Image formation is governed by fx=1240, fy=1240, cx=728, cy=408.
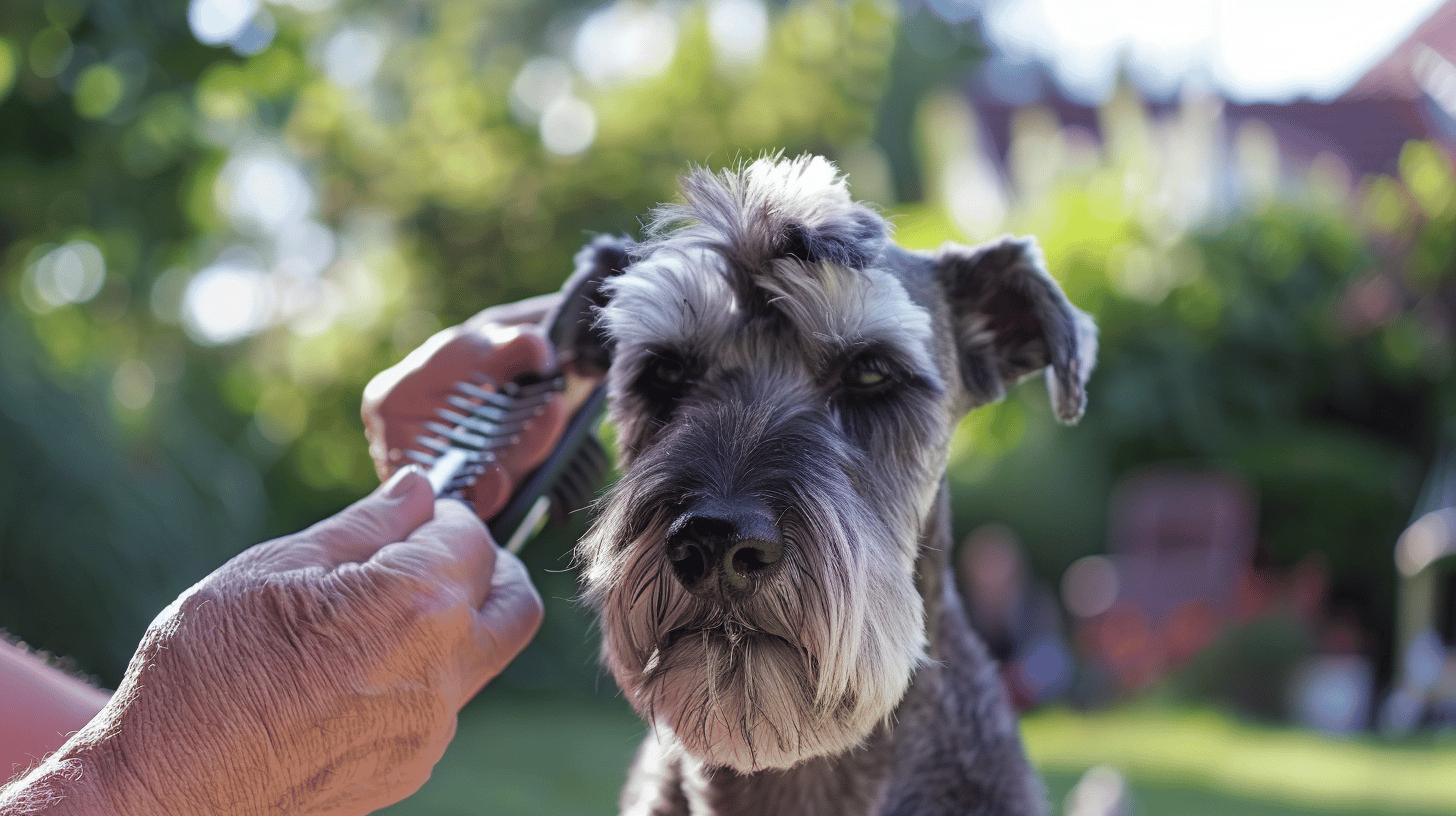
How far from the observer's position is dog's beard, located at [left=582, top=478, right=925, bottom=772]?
2.07 meters

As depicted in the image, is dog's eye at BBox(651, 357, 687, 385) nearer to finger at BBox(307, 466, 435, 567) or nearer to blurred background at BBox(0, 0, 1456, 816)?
finger at BBox(307, 466, 435, 567)

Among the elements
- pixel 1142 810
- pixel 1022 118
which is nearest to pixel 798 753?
pixel 1142 810

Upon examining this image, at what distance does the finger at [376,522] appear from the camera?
1846 millimetres

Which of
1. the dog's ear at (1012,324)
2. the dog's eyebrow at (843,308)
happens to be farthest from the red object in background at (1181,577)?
the dog's eyebrow at (843,308)

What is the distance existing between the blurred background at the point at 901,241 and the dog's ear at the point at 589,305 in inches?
161

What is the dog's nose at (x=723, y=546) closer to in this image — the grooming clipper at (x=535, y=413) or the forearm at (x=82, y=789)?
the grooming clipper at (x=535, y=413)

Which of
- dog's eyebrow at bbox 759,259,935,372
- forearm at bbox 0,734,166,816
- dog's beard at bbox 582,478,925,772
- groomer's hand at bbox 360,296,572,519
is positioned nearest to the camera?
forearm at bbox 0,734,166,816

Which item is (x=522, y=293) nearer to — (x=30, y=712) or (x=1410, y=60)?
(x=1410, y=60)

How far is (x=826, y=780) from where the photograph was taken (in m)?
2.51

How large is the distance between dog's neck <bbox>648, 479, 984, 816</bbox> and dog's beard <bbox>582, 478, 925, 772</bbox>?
294mm

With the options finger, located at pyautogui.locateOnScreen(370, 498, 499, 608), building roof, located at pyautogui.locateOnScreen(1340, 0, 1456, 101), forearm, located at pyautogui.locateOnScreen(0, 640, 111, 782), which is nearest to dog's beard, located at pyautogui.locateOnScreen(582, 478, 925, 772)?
finger, located at pyautogui.locateOnScreen(370, 498, 499, 608)

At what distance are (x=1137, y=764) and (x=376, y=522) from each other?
708 centimetres

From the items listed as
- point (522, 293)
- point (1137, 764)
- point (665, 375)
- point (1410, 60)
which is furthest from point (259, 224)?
point (665, 375)

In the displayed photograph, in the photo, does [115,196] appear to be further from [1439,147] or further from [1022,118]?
[1022,118]
